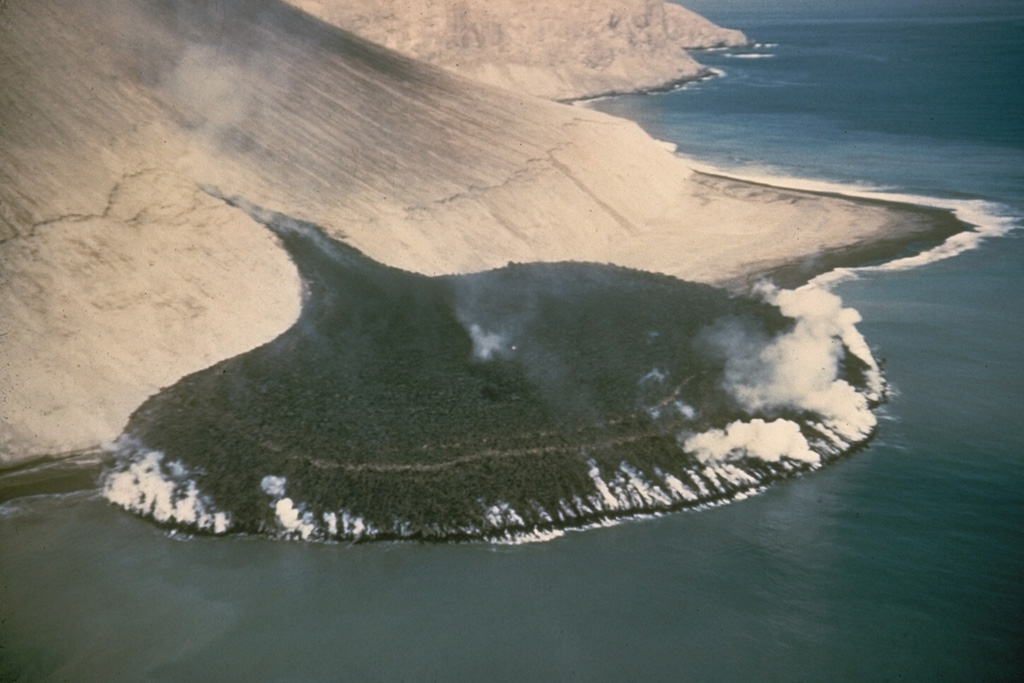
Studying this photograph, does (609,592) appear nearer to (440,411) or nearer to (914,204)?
(440,411)

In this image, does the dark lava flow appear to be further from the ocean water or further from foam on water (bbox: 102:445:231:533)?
the ocean water

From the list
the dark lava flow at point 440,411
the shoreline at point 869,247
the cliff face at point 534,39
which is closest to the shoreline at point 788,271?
the shoreline at point 869,247

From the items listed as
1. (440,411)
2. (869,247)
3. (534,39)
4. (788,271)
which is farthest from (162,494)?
(534,39)

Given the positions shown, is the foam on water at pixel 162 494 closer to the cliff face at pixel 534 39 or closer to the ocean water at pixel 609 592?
the ocean water at pixel 609 592

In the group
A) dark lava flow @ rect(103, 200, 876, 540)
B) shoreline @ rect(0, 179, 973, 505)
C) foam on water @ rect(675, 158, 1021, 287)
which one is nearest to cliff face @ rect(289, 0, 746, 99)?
foam on water @ rect(675, 158, 1021, 287)

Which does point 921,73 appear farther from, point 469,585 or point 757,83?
point 469,585

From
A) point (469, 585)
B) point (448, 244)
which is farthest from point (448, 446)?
point (448, 244)
